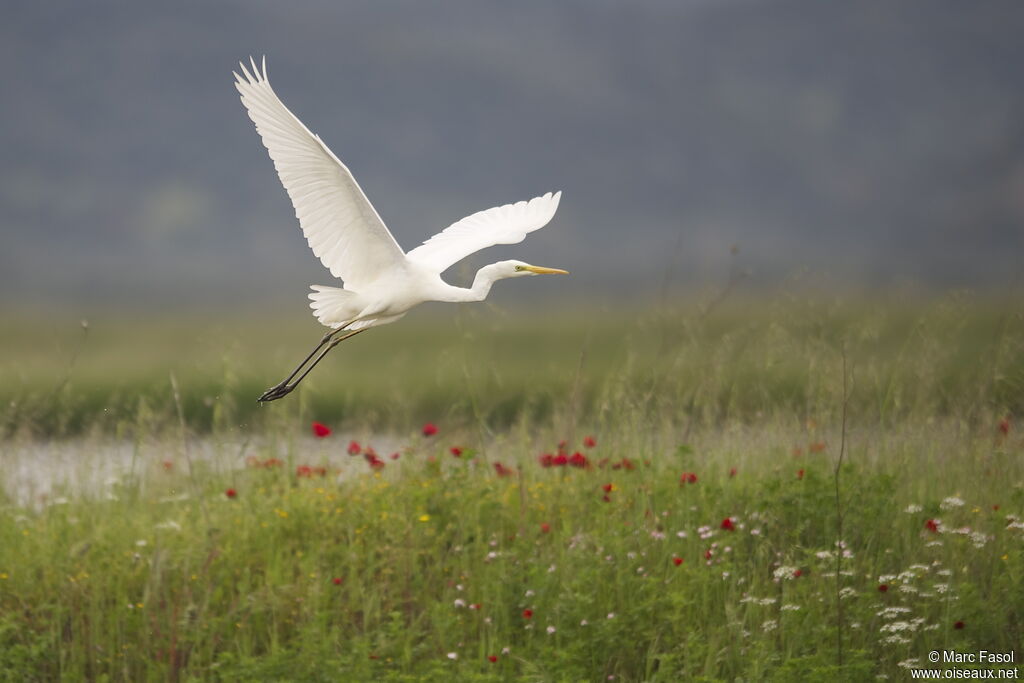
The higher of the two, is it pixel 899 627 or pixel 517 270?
pixel 517 270

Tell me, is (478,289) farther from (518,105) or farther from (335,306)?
(518,105)

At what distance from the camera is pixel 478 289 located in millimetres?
5320

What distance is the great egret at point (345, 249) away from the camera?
16.3 ft

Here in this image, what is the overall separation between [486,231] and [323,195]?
1.07m

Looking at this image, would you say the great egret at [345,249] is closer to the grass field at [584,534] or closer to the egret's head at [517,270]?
the egret's head at [517,270]

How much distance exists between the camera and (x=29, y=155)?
244 feet

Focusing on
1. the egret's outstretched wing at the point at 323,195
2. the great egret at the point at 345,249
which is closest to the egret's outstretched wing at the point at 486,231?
the great egret at the point at 345,249

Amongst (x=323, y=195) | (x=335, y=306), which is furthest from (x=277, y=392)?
(x=323, y=195)

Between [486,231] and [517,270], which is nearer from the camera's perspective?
[517,270]

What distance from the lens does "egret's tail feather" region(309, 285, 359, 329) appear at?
5469mm

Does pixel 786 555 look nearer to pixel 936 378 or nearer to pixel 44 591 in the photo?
pixel 936 378

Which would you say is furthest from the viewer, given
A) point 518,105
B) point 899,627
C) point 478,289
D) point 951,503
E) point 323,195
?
point 518,105

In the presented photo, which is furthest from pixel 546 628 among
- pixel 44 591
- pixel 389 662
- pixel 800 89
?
pixel 800 89

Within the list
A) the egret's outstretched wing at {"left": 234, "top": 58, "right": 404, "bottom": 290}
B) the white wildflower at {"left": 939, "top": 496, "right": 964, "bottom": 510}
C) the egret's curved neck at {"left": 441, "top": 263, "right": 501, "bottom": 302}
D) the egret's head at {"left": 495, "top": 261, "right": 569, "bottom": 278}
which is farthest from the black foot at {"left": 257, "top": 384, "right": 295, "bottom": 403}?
the white wildflower at {"left": 939, "top": 496, "right": 964, "bottom": 510}
